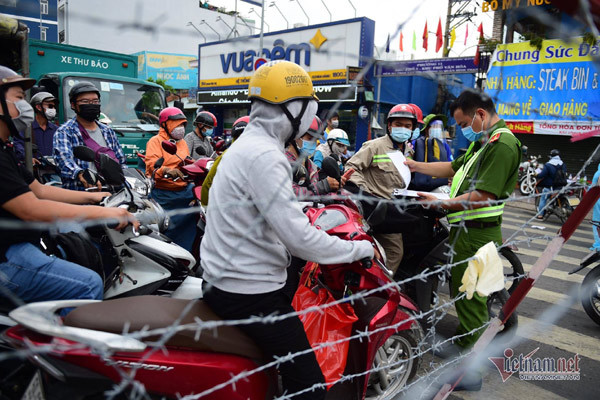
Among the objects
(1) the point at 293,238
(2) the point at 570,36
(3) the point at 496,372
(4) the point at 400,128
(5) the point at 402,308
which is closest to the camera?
(2) the point at 570,36

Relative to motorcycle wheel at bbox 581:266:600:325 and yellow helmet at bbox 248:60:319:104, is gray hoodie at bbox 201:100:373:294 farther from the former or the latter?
motorcycle wheel at bbox 581:266:600:325

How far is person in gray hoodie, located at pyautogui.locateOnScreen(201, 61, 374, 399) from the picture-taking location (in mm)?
1674

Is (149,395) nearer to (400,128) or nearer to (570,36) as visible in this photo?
(570,36)

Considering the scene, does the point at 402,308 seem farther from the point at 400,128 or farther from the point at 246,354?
the point at 400,128

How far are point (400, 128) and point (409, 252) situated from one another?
3.78 ft

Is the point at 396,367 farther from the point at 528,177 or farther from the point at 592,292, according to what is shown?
the point at 528,177

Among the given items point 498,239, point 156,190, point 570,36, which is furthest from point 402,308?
point 156,190

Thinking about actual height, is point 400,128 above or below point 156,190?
above

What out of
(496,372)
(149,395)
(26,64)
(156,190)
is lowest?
(496,372)

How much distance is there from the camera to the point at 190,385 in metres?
1.78

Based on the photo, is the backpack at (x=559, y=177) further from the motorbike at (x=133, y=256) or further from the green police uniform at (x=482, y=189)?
the motorbike at (x=133, y=256)

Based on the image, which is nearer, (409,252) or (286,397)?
(286,397)

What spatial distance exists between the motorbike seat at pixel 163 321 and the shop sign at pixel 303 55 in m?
10.3

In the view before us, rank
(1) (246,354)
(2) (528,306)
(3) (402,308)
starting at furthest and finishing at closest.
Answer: (2) (528,306), (3) (402,308), (1) (246,354)
